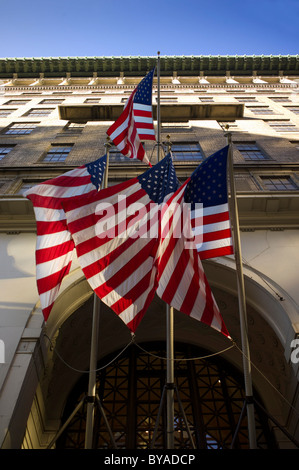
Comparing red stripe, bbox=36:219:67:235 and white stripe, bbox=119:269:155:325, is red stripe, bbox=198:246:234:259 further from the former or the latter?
red stripe, bbox=36:219:67:235

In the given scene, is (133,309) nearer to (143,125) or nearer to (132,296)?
(132,296)

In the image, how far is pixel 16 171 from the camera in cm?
1595

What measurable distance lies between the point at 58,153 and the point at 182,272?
46.4 feet

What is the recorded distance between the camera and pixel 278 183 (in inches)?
603

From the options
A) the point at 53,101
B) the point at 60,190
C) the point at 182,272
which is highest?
the point at 53,101

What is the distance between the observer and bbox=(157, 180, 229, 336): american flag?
641cm

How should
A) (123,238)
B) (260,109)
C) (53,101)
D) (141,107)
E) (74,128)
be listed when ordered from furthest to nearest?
(53,101) < (260,109) < (74,128) < (141,107) < (123,238)

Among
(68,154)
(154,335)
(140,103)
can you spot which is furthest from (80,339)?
(68,154)

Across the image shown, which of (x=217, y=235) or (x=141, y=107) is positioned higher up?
(x=141, y=107)

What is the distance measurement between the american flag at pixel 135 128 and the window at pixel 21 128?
13.5 meters

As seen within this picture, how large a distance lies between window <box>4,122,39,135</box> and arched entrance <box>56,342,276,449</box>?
623 inches

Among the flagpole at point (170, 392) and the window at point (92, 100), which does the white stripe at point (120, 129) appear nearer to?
the flagpole at point (170, 392)

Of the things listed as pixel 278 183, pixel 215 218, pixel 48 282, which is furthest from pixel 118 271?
pixel 278 183

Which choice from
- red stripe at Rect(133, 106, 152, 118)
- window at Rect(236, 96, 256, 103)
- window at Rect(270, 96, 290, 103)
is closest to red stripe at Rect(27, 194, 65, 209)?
red stripe at Rect(133, 106, 152, 118)
